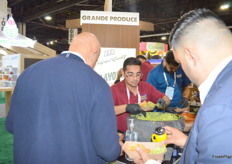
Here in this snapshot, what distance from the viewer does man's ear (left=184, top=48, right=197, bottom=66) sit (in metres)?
0.89

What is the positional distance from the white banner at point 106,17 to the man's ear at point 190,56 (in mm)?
2943

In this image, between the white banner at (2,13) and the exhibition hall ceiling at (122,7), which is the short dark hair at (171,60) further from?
the exhibition hall ceiling at (122,7)

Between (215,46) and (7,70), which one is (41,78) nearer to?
(215,46)

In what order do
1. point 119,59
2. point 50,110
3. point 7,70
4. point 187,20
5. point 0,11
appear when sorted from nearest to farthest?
1. point 187,20
2. point 50,110
3. point 119,59
4. point 7,70
5. point 0,11

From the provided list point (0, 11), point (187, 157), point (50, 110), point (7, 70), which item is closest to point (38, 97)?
point (50, 110)

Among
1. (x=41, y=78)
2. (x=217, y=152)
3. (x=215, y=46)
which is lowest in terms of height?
(x=217, y=152)

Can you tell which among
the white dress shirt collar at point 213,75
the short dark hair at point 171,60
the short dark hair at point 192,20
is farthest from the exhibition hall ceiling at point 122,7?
the white dress shirt collar at point 213,75

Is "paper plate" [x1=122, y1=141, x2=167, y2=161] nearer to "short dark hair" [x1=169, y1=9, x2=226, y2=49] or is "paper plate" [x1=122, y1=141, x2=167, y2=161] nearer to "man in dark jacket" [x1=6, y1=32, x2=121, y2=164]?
"man in dark jacket" [x1=6, y1=32, x2=121, y2=164]

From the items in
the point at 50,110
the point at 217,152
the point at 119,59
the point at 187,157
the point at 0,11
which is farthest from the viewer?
the point at 0,11

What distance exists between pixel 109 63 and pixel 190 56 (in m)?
2.83

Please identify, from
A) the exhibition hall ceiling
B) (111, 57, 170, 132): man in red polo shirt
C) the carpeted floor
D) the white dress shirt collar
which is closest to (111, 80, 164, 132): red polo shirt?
(111, 57, 170, 132): man in red polo shirt

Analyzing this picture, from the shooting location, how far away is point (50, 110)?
3.89 ft

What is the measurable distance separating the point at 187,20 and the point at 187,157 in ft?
1.88

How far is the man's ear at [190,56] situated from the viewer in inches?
35.0
